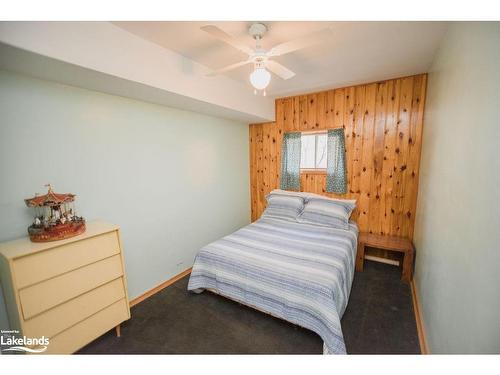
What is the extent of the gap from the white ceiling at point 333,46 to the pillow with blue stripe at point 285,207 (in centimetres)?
155

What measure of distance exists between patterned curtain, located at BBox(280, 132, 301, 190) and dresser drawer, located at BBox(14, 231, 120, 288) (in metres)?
2.44

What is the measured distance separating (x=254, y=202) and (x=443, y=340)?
2884 mm

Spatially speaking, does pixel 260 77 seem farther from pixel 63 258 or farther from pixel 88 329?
pixel 88 329

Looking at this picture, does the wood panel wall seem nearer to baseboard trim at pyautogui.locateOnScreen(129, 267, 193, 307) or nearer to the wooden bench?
the wooden bench

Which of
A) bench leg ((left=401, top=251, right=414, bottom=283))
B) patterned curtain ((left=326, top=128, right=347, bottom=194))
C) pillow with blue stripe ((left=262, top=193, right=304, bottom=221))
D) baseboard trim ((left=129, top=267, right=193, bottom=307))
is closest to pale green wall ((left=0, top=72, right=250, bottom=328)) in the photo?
baseboard trim ((left=129, top=267, right=193, bottom=307))

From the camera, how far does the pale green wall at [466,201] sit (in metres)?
0.78

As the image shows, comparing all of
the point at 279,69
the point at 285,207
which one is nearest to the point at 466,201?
the point at 279,69

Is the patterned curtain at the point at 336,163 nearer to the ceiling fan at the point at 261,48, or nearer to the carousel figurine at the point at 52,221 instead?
the ceiling fan at the point at 261,48

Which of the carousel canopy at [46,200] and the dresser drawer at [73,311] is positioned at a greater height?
the carousel canopy at [46,200]

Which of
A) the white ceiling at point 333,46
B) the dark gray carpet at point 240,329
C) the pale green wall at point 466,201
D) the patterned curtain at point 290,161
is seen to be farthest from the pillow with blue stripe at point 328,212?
the white ceiling at point 333,46

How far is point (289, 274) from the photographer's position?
5.45ft

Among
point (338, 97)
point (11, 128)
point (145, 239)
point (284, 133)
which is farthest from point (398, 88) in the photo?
point (11, 128)
